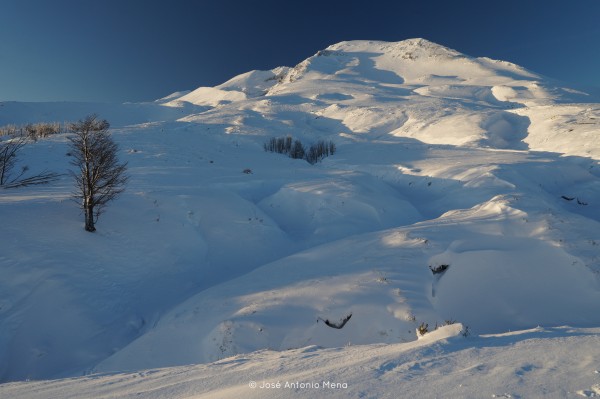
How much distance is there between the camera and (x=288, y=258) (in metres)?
11.0

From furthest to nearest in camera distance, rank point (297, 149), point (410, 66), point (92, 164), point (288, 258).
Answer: point (410, 66) → point (297, 149) → point (288, 258) → point (92, 164)

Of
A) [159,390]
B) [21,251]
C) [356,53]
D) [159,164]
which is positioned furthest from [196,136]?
[356,53]

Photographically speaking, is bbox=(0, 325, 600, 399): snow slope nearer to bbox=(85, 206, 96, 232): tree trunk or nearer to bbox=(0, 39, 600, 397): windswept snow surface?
bbox=(0, 39, 600, 397): windswept snow surface

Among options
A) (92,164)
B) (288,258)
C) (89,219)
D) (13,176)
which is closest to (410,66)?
(288,258)

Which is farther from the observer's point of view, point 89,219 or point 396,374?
point 89,219

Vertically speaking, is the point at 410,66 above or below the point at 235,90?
above

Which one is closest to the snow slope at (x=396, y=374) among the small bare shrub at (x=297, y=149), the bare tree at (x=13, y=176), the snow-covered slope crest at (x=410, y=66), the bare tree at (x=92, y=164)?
the bare tree at (x=92, y=164)

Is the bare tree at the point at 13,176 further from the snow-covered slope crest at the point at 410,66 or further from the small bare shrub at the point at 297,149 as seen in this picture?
the snow-covered slope crest at the point at 410,66

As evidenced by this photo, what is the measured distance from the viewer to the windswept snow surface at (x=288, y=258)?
683 centimetres

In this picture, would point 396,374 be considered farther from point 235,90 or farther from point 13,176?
point 235,90

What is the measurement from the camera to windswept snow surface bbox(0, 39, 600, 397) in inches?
269

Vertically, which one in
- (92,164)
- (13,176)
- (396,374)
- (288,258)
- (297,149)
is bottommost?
(288,258)

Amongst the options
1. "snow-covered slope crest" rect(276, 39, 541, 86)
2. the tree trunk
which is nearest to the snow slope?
the tree trunk

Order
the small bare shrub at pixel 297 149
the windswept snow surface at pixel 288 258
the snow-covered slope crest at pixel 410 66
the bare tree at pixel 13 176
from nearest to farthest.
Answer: the windswept snow surface at pixel 288 258 → the bare tree at pixel 13 176 → the small bare shrub at pixel 297 149 → the snow-covered slope crest at pixel 410 66
